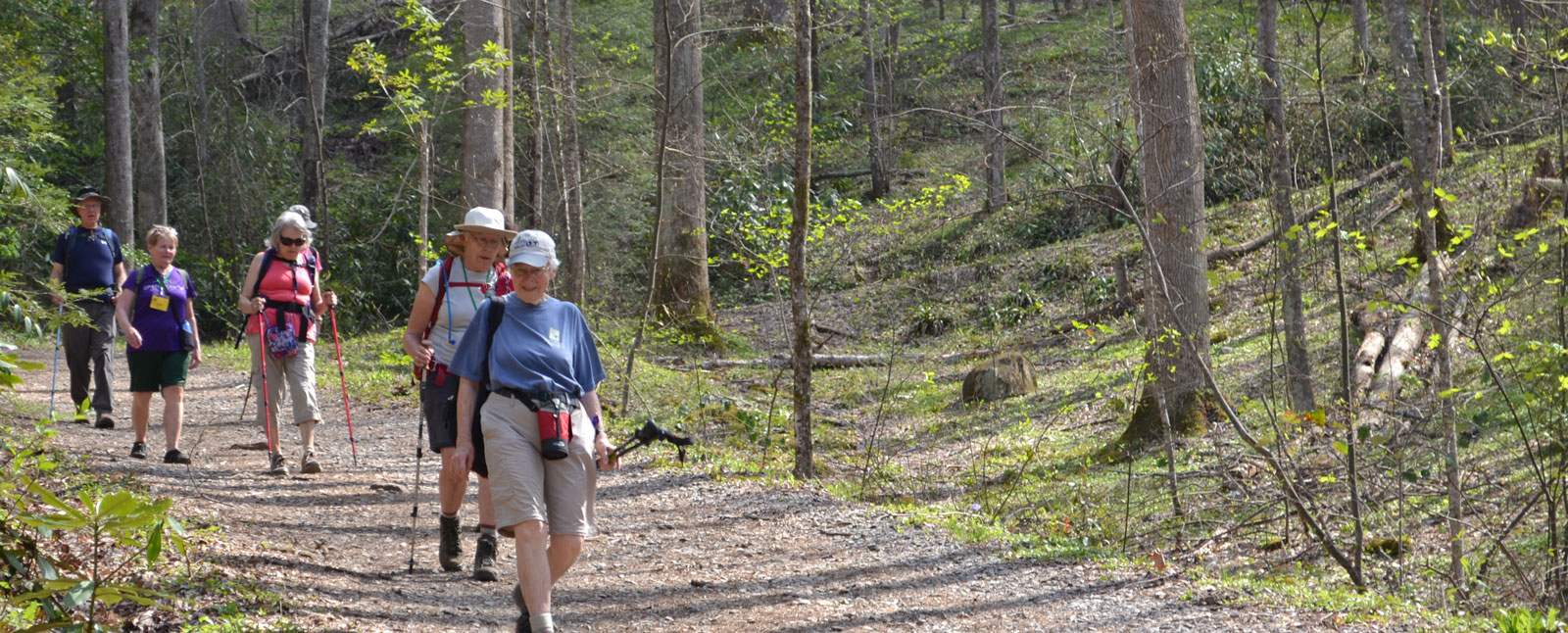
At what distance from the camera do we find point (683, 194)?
58.5 ft

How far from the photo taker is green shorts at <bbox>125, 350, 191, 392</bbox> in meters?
8.40

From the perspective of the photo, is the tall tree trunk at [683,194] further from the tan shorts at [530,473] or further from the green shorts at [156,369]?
the tan shorts at [530,473]

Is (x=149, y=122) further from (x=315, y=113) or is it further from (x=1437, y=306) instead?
(x=1437, y=306)

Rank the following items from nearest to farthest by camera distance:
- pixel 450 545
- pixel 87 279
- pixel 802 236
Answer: pixel 450 545 < pixel 802 236 < pixel 87 279

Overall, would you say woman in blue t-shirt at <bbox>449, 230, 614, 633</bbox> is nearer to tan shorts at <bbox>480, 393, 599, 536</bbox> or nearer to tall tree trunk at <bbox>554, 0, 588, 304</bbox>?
tan shorts at <bbox>480, 393, 599, 536</bbox>

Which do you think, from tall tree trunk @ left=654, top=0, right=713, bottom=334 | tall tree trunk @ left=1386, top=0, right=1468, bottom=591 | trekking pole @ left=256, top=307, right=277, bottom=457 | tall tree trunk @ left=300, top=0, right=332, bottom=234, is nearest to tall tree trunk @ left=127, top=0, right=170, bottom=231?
A: tall tree trunk @ left=300, top=0, right=332, bottom=234

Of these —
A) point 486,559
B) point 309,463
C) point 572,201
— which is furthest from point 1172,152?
point 309,463

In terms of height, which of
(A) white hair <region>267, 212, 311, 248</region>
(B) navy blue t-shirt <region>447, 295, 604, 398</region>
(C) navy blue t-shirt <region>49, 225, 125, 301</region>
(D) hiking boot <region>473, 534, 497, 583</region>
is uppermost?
(A) white hair <region>267, 212, 311, 248</region>

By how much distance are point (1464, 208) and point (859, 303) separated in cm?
1017

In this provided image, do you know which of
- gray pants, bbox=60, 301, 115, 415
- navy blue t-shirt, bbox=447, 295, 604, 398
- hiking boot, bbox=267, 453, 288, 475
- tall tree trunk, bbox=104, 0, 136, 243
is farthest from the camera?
tall tree trunk, bbox=104, 0, 136, 243

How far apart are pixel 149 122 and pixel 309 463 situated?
615 inches

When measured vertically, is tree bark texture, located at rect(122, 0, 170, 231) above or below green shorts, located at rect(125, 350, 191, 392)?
above

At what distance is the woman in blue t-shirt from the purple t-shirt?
178 inches

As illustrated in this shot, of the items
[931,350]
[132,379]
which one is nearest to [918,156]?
[931,350]
